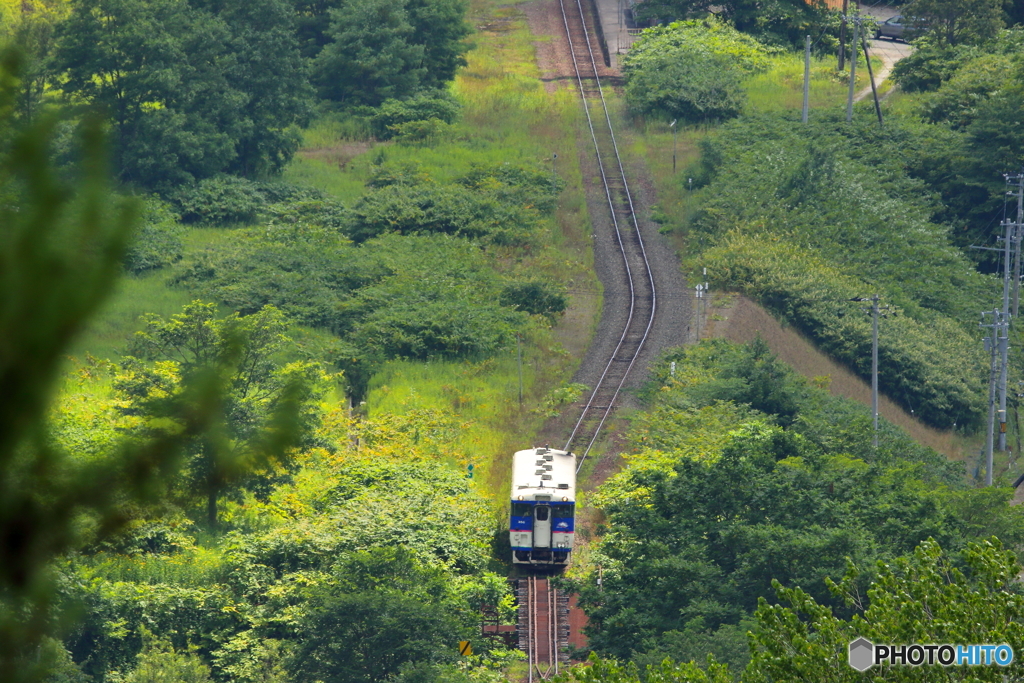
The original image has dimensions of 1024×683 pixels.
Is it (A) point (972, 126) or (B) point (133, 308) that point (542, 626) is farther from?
(A) point (972, 126)

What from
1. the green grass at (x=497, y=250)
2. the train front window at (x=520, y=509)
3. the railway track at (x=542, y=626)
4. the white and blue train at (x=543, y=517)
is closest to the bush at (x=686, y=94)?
the green grass at (x=497, y=250)

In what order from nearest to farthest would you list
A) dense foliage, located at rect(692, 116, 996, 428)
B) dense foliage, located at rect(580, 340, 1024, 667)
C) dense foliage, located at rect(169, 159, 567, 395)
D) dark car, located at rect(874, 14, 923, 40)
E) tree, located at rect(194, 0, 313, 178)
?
dense foliage, located at rect(580, 340, 1024, 667) < dense foliage, located at rect(169, 159, 567, 395) < dense foliage, located at rect(692, 116, 996, 428) < tree, located at rect(194, 0, 313, 178) < dark car, located at rect(874, 14, 923, 40)

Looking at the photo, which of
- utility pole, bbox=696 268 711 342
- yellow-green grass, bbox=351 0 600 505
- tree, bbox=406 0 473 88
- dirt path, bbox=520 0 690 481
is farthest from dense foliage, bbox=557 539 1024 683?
tree, bbox=406 0 473 88

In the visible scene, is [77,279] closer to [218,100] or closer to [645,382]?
[645,382]

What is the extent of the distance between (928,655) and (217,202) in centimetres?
4171

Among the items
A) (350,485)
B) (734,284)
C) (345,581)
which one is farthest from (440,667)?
(734,284)

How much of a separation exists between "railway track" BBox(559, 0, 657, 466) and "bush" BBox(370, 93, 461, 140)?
697 cm

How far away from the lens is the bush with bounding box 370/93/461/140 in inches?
2456

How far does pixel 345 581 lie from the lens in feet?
89.4

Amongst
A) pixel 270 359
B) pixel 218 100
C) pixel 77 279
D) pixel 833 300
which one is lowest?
pixel 833 300

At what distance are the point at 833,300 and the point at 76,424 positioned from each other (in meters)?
29.4

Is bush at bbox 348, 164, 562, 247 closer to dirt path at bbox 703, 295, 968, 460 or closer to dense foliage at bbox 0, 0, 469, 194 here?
dense foliage at bbox 0, 0, 469, 194

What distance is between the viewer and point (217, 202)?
176 ft

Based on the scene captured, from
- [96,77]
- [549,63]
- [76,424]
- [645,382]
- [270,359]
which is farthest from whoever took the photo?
[549,63]
